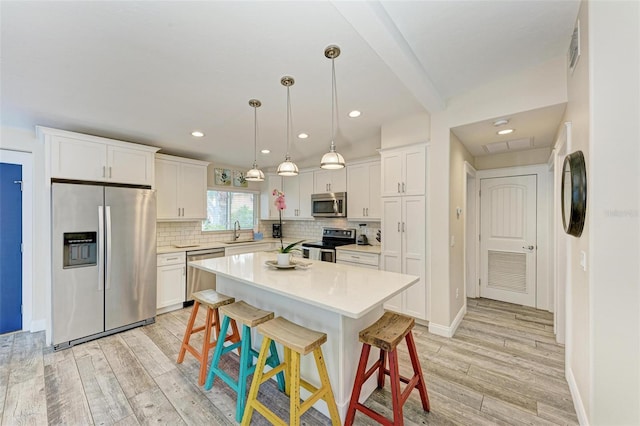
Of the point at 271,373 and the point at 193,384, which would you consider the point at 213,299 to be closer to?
the point at 193,384

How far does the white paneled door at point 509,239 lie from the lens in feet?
12.4

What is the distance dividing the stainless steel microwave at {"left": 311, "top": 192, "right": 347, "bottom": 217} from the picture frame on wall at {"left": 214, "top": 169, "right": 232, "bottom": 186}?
5.58 ft

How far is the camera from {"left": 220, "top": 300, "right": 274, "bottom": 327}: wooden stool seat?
1844mm

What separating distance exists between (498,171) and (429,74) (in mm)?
2505

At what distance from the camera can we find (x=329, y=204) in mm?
4582

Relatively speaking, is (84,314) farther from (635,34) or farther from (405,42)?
(635,34)

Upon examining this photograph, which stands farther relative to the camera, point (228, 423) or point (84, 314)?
point (84, 314)

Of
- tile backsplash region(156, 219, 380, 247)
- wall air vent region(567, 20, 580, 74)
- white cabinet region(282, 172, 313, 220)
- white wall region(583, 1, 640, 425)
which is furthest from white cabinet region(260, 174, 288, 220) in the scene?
white wall region(583, 1, 640, 425)

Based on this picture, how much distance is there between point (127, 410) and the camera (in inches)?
73.2

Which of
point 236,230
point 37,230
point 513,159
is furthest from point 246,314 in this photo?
point 513,159

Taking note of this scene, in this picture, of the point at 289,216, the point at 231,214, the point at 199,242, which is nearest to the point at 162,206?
the point at 199,242

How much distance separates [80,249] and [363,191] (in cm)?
366

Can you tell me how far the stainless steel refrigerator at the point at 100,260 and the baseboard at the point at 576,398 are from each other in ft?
13.6

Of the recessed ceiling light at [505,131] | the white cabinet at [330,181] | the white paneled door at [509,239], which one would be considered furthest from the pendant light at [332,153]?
the white paneled door at [509,239]
